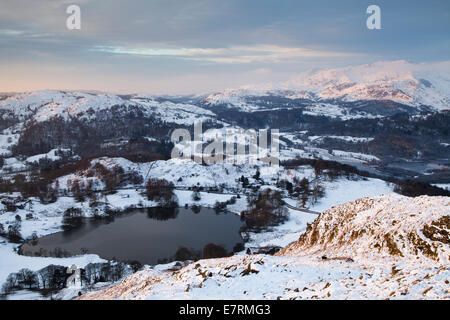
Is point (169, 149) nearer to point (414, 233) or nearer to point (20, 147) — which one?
point (20, 147)

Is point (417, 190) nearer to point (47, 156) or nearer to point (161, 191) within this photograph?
point (161, 191)

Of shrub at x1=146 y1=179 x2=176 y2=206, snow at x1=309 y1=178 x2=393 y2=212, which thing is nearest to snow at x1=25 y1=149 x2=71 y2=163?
shrub at x1=146 y1=179 x2=176 y2=206

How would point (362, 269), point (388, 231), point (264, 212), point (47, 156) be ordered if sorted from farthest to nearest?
point (47, 156) < point (264, 212) < point (388, 231) < point (362, 269)

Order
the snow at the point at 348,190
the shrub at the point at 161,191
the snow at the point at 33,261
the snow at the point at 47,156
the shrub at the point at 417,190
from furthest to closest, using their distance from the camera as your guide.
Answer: the snow at the point at 47,156 < the shrub at the point at 417,190 < the shrub at the point at 161,191 < the snow at the point at 348,190 < the snow at the point at 33,261

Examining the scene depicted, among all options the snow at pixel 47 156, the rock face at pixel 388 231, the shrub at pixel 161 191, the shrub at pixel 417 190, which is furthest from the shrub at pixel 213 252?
the snow at pixel 47 156

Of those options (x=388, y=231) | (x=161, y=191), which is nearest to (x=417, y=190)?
(x=161, y=191)

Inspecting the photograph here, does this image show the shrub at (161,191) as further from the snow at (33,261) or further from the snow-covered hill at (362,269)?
the snow-covered hill at (362,269)

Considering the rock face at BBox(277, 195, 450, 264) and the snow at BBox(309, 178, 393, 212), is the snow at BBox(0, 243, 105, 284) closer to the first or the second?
the rock face at BBox(277, 195, 450, 264)
